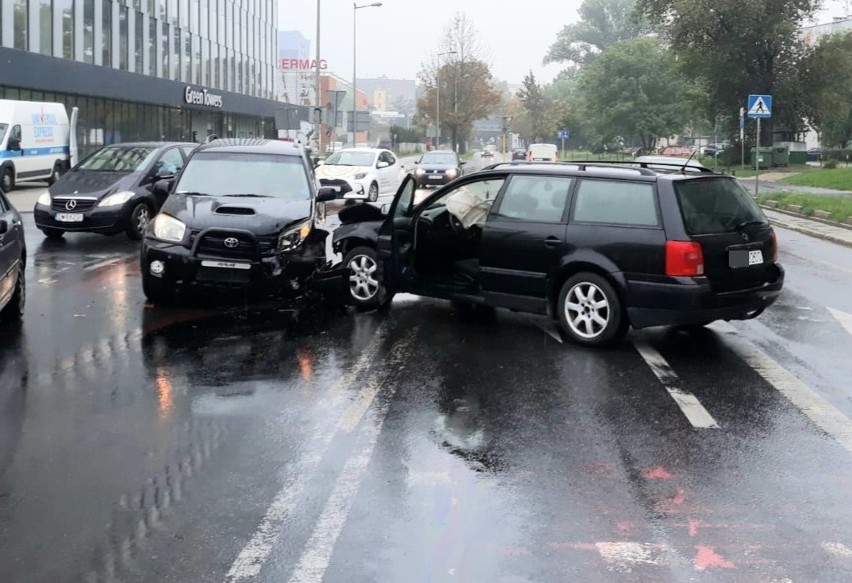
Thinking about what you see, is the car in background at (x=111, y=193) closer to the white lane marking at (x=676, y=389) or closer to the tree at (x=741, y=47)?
the white lane marking at (x=676, y=389)

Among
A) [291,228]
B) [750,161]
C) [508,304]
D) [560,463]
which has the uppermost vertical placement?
[750,161]

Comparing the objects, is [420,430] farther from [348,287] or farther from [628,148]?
[628,148]

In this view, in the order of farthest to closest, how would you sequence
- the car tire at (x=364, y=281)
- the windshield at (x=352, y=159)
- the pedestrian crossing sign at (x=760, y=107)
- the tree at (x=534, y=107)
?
the tree at (x=534, y=107) < the windshield at (x=352, y=159) < the pedestrian crossing sign at (x=760, y=107) < the car tire at (x=364, y=281)

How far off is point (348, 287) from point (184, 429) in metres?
4.49

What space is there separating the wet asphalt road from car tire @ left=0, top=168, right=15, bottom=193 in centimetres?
1944

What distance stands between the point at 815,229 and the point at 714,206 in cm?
1389

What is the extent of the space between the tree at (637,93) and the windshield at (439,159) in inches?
1551

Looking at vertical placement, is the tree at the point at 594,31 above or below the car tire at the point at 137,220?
above

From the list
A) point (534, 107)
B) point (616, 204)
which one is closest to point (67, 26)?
point (616, 204)

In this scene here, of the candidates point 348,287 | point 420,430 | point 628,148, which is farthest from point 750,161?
point 420,430

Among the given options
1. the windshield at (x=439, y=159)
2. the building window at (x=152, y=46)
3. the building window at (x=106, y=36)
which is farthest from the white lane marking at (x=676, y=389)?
→ the building window at (x=152, y=46)

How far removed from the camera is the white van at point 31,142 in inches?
1069

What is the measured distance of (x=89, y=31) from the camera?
42.7 metres

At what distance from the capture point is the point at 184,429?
6012mm
